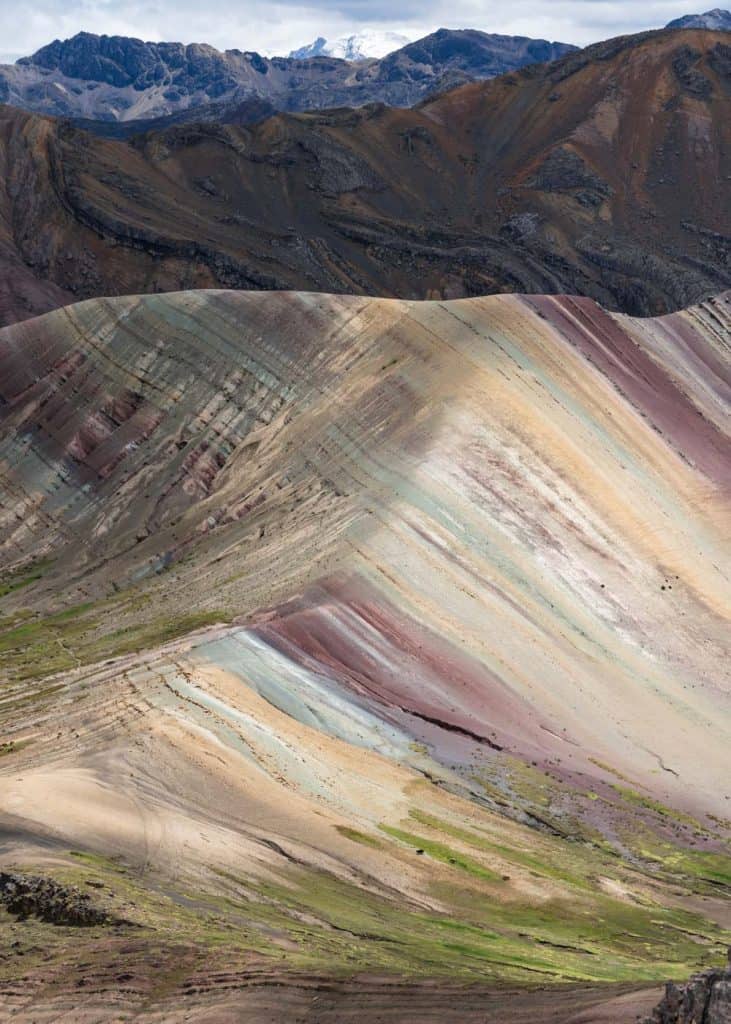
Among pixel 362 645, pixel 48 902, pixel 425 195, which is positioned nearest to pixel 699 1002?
pixel 48 902

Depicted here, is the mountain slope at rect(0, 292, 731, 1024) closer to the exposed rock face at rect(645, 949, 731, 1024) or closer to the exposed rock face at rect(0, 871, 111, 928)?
the exposed rock face at rect(0, 871, 111, 928)

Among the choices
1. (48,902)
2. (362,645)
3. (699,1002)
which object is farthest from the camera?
(362,645)

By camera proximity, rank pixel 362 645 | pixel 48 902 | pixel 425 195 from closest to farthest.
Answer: pixel 48 902, pixel 362 645, pixel 425 195

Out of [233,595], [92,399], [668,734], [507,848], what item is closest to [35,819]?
[507,848]

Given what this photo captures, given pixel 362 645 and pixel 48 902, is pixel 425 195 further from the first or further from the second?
pixel 48 902

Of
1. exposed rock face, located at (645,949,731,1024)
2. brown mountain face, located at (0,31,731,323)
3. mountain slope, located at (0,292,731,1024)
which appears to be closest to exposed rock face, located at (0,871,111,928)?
mountain slope, located at (0,292,731,1024)
